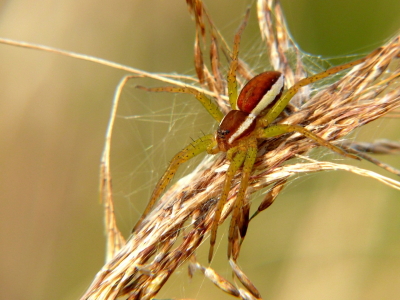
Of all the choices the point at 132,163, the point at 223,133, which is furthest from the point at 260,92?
the point at 132,163

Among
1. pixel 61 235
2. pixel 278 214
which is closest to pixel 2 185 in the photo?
pixel 61 235

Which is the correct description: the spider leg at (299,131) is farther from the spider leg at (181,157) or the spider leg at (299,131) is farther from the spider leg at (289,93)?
the spider leg at (181,157)

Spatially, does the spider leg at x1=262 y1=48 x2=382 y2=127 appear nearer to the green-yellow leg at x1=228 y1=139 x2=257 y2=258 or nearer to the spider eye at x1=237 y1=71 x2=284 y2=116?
the spider eye at x1=237 y1=71 x2=284 y2=116

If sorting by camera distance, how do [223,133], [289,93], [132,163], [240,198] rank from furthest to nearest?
[132,163] < [223,133] < [289,93] < [240,198]

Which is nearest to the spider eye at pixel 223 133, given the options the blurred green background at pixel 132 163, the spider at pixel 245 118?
the spider at pixel 245 118

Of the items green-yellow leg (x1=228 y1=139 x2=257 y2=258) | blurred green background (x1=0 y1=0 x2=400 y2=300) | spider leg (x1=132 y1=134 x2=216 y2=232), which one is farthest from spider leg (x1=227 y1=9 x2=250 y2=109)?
blurred green background (x1=0 y1=0 x2=400 y2=300)

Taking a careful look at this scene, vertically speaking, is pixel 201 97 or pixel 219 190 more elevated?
pixel 201 97

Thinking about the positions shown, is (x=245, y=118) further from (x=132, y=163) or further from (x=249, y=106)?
(x=132, y=163)

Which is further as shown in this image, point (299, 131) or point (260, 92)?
point (260, 92)
